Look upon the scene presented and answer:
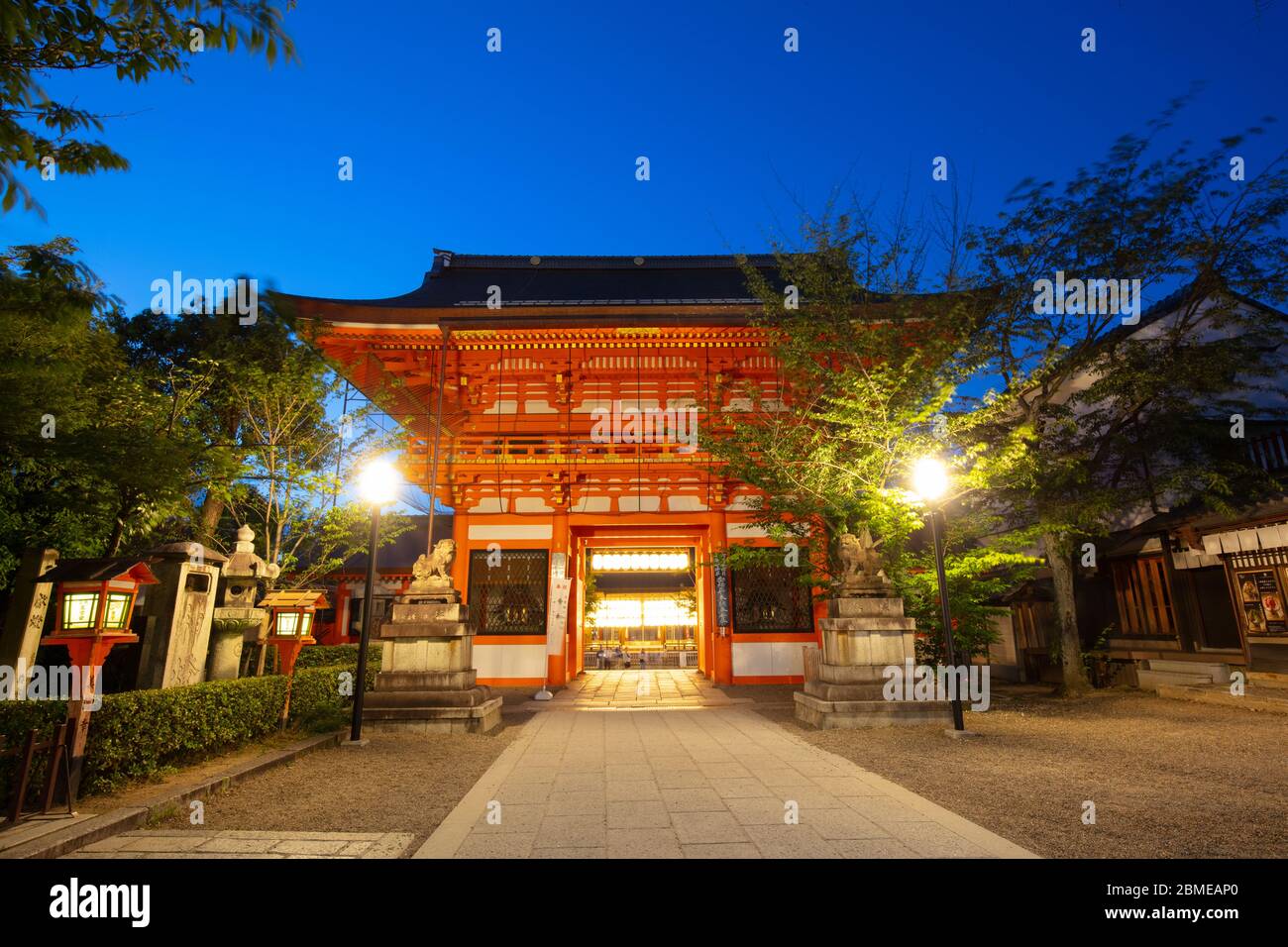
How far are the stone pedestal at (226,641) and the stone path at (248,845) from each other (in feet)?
17.4

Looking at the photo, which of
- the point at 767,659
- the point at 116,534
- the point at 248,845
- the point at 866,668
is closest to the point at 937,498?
the point at 866,668

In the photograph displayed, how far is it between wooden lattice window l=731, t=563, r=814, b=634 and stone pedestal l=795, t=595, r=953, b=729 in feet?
18.8

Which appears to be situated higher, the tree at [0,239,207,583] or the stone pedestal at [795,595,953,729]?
the tree at [0,239,207,583]

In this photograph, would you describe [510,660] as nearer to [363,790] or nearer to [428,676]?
[428,676]

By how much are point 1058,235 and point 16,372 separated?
52.3 ft

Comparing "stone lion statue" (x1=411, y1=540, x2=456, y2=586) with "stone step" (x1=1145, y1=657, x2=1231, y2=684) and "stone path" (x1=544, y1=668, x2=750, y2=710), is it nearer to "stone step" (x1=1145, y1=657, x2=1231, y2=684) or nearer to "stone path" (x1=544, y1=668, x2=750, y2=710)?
"stone path" (x1=544, y1=668, x2=750, y2=710)

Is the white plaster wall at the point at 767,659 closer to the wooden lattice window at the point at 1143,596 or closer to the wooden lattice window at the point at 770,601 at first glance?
the wooden lattice window at the point at 770,601

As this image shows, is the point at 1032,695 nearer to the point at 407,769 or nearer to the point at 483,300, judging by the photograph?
the point at 407,769

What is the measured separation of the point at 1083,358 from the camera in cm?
1133

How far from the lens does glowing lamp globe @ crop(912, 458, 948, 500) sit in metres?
8.04

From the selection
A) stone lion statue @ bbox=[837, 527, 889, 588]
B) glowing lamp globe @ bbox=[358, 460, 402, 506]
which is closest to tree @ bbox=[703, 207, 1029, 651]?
stone lion statue @ bbox=[837, 527, 889, 588]

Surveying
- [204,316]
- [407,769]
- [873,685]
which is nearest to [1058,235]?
[873,685]

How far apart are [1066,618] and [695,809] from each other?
34.2 feet

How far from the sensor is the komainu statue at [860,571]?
934cm
